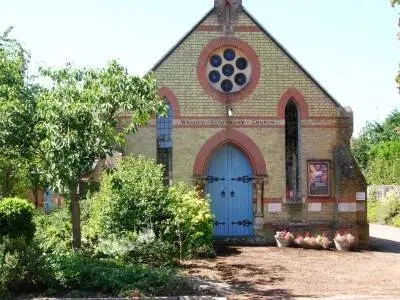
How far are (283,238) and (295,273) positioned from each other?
16.0ft

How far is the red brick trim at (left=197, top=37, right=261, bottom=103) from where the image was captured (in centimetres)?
1961

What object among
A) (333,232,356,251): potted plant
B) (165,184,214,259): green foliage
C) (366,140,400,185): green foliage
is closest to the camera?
(165,184,214,259): green foliage

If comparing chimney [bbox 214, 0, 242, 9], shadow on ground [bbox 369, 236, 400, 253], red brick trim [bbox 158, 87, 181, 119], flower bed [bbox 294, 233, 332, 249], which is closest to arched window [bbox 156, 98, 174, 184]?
red brick trim [bbox 158, 87, 181, 119]

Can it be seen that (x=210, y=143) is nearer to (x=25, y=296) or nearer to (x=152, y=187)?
(x=152, y=187)

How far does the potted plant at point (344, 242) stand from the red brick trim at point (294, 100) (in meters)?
4.19

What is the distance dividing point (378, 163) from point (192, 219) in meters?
25.4

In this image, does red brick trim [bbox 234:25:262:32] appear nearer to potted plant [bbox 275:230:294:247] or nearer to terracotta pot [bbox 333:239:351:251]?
potted plant [bbox 275:230:294:247]

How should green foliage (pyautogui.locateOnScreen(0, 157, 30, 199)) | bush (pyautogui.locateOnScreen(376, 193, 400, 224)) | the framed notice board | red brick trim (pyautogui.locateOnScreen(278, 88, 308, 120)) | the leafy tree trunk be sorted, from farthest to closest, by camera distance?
bush (pyautogui.locateOnScreen(376, 193, 400, 224)), green foliage (pyautogui.locateOnScreen(0, 157, 30, 199)), red brick trim (pyautogui.locateOnScreen(278, 88, 308, 120)), the framed notice board, the leafy tree trunk

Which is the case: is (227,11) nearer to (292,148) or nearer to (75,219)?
(292,148)

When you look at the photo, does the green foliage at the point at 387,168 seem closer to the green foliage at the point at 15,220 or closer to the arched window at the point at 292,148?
the arched window at the point at 292,148

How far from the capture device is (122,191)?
15828mm

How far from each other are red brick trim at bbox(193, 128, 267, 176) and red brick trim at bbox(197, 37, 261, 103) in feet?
3.91

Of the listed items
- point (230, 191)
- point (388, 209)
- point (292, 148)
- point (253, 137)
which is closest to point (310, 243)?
point (230, 191)

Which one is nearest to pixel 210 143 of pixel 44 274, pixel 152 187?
pixel 152 187
